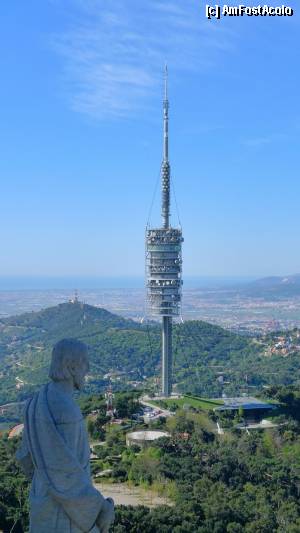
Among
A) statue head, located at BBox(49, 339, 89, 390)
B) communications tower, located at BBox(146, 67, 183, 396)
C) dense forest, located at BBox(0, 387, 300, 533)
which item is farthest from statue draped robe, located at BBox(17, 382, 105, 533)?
communications tower, located at BBox(146, 67, 183, 396)

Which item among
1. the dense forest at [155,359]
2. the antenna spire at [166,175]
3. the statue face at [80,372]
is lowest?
the dense forest at [155,359]

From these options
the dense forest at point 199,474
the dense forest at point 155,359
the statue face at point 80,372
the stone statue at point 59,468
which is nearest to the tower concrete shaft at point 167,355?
the dense forest at point 199,474

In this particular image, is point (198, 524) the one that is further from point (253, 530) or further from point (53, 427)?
point (53, 427)

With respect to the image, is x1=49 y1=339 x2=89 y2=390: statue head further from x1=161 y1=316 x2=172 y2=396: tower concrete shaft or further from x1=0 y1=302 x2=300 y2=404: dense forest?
x1=0 y1=302 x2=300 y2=404: dense forest

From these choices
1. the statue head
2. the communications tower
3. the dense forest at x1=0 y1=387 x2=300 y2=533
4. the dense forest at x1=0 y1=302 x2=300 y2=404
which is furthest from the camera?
the dense forest at x1=0 y1=302 x2=300 y2=404

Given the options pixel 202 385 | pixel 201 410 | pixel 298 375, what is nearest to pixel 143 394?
pixel 201 410

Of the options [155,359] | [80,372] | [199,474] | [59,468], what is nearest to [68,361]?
[80,372]

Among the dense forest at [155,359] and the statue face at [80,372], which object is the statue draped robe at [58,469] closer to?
the statue face at [80,372]
